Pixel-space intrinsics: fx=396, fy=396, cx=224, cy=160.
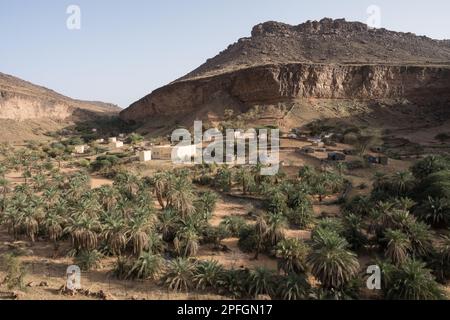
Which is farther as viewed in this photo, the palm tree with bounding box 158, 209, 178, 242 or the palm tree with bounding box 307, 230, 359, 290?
the palm tree with bounding box 158, 209, 178, 242

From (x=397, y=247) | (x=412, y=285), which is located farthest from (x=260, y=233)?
(x=412, y=285)

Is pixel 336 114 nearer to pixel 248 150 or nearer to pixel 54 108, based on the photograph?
pixel 248 150

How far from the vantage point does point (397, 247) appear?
19531 millimetres

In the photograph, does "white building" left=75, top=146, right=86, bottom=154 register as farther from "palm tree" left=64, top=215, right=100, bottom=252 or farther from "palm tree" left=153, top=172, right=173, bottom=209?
"palm tree" left=64, top=215, right=100, bottom=252

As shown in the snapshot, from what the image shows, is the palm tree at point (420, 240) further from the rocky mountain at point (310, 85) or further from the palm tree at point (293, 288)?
the rocky mountain at point (310, 85)

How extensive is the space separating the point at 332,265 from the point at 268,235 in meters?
6.58

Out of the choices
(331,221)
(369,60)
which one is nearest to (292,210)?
(331,221)

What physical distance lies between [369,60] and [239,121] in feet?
120

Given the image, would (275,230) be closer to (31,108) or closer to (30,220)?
(30,220)

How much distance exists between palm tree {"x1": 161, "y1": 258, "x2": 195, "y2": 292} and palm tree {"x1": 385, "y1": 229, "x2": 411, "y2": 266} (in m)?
9.89

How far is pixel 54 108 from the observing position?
99.9 meters

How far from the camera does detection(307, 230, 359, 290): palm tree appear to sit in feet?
55.5

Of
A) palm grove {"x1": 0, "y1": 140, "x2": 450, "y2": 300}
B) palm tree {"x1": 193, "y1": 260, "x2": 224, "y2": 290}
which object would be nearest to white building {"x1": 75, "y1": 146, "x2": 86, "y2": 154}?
palm grove {"x1": 0, "y1": 140, "x2": 450, "y2": 300}

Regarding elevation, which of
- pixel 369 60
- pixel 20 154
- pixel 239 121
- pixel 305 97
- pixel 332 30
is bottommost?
pixel 20 154
